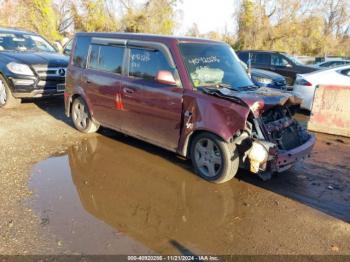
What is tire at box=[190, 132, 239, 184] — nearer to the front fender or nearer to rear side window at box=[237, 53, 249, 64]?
the front fender

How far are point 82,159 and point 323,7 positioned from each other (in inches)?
1497

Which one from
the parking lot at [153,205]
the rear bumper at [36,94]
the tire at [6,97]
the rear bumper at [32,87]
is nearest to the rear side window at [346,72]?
the parking lot at [153,205]

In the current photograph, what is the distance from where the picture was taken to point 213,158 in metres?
4.89

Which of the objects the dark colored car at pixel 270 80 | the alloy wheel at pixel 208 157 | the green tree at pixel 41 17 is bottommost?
the alloy wheel at pixel 208 157

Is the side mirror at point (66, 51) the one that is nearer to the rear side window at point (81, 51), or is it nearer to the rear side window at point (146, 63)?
the rear side window at point (81, 51)

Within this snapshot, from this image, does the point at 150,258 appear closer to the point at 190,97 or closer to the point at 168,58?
the point at 190,97

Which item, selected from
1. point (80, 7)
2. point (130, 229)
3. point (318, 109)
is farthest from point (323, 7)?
point (130, 229)

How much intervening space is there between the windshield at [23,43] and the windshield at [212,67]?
630 centimetres

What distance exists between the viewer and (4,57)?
29.2 feet

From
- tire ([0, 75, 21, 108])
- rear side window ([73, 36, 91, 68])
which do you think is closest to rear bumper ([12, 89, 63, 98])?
tire ([0, 75, 21, 108])

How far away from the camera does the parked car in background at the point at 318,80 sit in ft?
30.2

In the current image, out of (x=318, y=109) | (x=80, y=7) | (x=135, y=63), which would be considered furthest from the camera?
(x=80, y=7)

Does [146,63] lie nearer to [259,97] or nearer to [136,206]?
[259,97]

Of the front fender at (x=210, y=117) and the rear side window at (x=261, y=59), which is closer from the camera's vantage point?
the front fender at (x=210, y=117)
